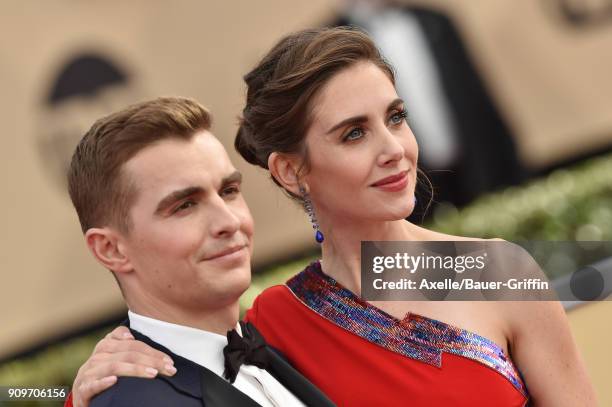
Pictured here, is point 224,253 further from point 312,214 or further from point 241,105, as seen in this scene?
point 241,105

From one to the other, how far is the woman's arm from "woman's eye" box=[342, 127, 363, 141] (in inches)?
29.6

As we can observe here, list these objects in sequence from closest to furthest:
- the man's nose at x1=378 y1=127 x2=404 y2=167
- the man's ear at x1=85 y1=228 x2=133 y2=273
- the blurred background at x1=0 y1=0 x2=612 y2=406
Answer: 1. the man's ear at x1=85 y1=228 x2=133 y2=273
2. the man's nose at x1=378 y1=127 x2=404 y2=167
3. the blurred background at x1=0 y1=0 x2=612 y2=406

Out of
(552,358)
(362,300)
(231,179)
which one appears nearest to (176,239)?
(231,179)

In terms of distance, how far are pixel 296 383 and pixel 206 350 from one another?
0.35 metres

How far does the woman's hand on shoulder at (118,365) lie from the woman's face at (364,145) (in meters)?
0.83

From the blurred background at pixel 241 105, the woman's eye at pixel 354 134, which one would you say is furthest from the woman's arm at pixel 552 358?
the blurred background at pixel 241 105

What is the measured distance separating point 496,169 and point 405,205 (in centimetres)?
682

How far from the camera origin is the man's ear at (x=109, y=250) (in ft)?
9.34

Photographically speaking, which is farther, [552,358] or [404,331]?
[404,331]

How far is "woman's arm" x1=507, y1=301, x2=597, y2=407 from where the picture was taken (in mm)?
3111

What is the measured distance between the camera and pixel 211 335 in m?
2.84

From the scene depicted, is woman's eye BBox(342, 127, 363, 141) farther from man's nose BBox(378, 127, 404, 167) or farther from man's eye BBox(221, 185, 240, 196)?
man's eye BBox(221, 185, 240, 196)

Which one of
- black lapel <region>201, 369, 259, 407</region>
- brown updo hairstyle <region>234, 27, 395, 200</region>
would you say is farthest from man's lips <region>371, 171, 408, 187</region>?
black lapel <region>201, 369, 259, 407</region>

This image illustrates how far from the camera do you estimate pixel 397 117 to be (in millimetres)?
3201
